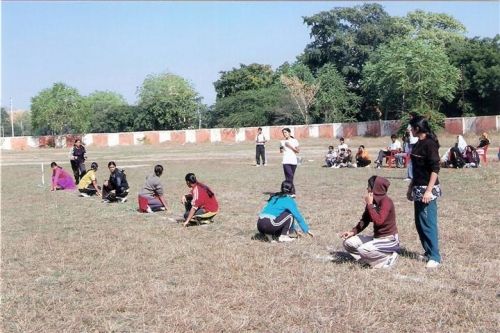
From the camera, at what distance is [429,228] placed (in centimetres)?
662

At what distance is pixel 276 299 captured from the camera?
541cm

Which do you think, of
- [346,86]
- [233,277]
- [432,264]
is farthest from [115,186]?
[346,86]

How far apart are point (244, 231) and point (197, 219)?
1.13 metres

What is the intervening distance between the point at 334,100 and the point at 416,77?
13208mm

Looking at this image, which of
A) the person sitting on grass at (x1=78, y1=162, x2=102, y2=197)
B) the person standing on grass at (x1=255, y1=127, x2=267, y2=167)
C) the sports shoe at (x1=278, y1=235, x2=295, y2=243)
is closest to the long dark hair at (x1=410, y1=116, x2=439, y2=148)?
the sports shoe at (x1=278, y1=235, x2=295, y2=243)

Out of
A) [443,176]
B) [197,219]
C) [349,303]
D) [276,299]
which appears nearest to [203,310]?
[276,299]

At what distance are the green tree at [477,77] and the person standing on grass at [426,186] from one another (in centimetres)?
4504

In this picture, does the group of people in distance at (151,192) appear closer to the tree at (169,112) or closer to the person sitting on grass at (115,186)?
the person sitting on grass at (115,186)

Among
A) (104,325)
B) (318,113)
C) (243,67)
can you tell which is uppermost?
(243,67)

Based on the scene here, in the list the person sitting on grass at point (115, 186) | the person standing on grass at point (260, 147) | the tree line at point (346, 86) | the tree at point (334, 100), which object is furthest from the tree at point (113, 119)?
the person sitting on grass at point (115, 186)

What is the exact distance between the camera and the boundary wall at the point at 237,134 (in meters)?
46.2

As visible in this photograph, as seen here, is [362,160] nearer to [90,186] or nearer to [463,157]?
[463,157]

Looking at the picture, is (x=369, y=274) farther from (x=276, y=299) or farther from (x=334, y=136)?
(x=334, y=136)

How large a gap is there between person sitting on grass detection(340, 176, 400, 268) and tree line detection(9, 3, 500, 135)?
40035 mm
